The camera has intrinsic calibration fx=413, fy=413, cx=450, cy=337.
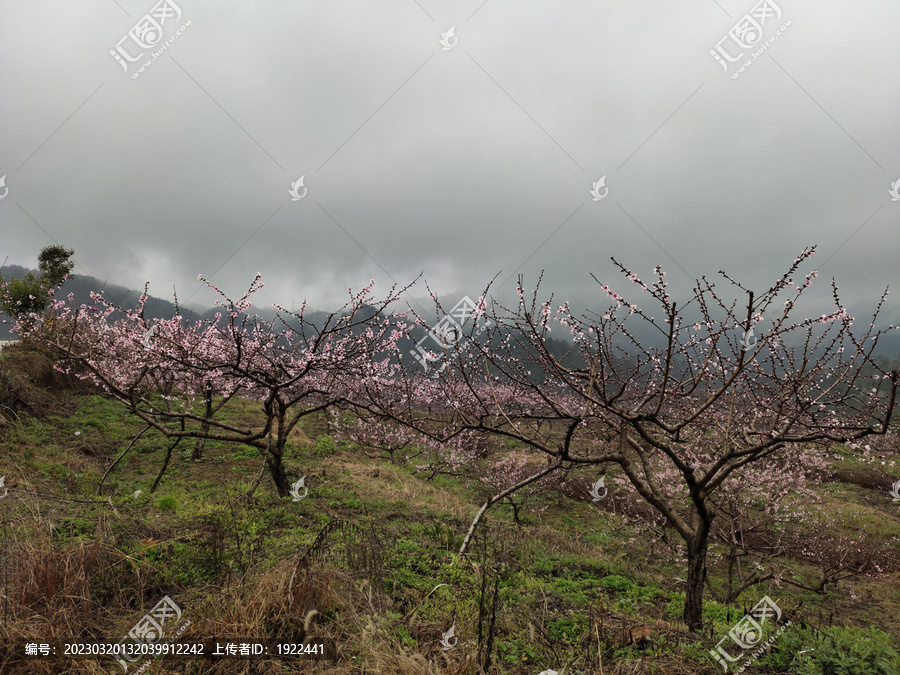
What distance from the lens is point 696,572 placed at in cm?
417

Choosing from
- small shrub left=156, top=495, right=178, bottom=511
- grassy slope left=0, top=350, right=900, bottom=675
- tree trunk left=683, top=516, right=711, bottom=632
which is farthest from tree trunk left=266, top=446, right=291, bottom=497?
tree trunk left=683, top=516, right=711, bottom=632

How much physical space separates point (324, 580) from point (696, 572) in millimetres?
3689

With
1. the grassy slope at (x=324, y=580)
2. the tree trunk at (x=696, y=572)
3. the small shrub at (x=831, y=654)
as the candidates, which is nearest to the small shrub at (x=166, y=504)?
the grassy slope at (x=324, y=580)

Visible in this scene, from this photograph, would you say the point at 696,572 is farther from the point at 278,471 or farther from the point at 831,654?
the point at 278,471

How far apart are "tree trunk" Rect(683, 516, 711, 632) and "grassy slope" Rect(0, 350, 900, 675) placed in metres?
0.18

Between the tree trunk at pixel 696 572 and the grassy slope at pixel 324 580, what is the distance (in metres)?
0.18

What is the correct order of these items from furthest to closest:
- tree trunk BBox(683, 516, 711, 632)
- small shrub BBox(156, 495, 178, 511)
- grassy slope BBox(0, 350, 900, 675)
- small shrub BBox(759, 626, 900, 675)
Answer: small shrub BBox(156, 495, 178, 511), tree trunk BBox(683, 516, 711, 632), grassy slope BBox(0, 350, 900, 675), small shrub BBox(759, 626, 900, 675)

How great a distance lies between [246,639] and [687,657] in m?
3.51

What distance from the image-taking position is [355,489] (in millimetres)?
10180

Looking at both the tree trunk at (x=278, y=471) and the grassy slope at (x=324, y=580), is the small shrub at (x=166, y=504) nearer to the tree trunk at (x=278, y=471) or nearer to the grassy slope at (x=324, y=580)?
the grassy slope at (x=324, y=580)

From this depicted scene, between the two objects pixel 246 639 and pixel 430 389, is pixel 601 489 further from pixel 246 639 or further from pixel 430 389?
pixel 246 639

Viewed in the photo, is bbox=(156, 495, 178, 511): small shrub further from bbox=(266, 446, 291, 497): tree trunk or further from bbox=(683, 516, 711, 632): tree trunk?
bbox=(683, 516, 711, 632): tree trunk

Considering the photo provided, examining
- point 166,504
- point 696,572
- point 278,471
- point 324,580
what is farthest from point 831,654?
point 166,504

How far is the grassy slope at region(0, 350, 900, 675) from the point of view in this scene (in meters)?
3.34
